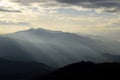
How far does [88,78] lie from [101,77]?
9.53 meters

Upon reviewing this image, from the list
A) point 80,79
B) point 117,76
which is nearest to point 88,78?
point 80,79

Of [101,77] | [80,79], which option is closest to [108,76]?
[101,77]

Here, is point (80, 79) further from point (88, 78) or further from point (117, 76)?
point (117, 76)

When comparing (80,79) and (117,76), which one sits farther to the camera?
(80,79)

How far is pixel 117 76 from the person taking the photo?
18650cm

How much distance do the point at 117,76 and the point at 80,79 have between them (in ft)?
90.5

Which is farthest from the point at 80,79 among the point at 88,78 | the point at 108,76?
the point at 108,76

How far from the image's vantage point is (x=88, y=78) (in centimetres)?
19562

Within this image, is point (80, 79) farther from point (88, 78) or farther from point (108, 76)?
point (108, 76)

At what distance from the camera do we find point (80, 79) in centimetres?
19925

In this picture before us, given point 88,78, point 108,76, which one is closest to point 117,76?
point 108,76

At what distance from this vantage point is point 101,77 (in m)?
192

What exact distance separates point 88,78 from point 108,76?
46.6 ft

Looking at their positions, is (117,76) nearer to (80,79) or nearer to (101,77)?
(101,77)
